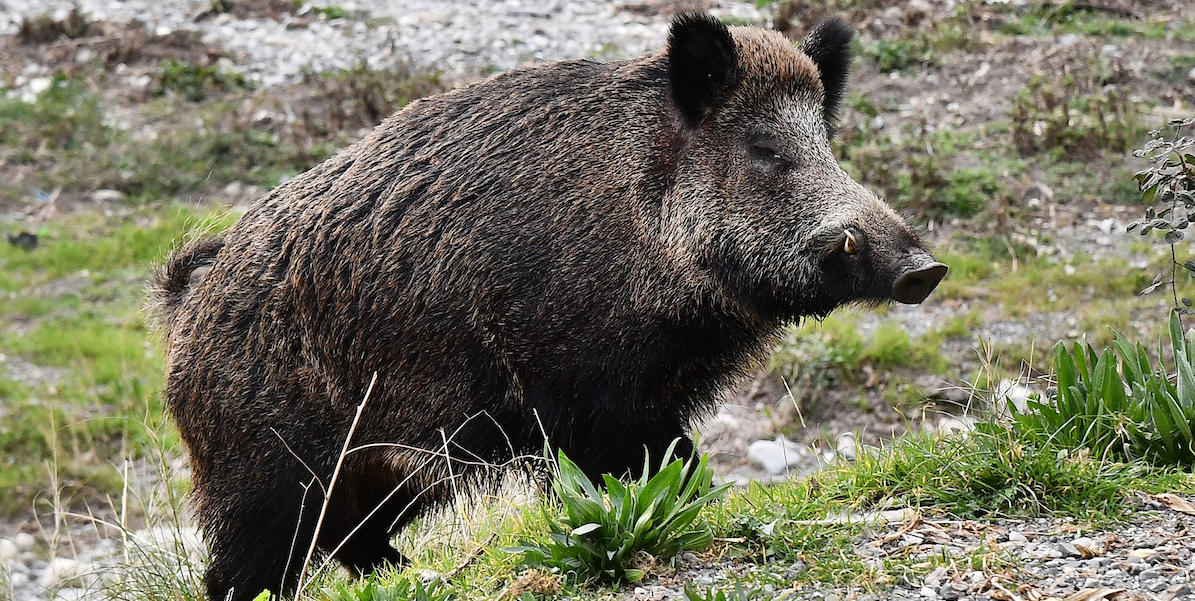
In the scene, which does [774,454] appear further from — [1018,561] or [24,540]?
[24,540]

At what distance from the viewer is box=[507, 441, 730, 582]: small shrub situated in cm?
362

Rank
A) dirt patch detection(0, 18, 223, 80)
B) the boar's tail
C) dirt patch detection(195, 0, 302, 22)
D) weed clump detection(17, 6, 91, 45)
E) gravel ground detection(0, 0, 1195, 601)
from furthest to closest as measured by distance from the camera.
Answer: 1. dirt patch detection(195, 0, 302, 22)
2. weed clump detection(17, 6, 91, 45)
3. dirt patch detection(0, 18, 223, 80)
4. the boar's tail
5. gravel ground detection(0, 0, 1195, 601)

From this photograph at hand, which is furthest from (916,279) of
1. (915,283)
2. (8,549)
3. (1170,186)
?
(8,549)

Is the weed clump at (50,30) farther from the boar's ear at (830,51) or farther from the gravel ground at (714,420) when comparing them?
the boar's ear at (830,51)

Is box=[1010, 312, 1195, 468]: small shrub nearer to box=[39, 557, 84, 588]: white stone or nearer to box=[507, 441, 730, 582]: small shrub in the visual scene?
box=[507, 441, 730, 582]: small shrub

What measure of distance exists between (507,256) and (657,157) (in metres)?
0.68

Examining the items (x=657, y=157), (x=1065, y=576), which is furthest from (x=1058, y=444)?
(x=657, y=157)

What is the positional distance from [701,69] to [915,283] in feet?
3.93

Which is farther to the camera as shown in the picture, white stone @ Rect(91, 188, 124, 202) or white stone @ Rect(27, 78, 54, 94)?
white stone @ Rect(27, 78, 54, 94)

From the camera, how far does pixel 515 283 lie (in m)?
4.82

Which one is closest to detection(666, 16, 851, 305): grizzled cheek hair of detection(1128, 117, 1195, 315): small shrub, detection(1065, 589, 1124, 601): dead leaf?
detection(1128, 117, 1195, 315): small shrub

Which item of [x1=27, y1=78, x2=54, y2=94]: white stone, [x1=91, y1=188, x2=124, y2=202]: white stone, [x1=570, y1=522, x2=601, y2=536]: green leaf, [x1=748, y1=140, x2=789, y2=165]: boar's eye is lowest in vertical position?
[x1=91, y1=188, x2=124, y2=202]: white stone

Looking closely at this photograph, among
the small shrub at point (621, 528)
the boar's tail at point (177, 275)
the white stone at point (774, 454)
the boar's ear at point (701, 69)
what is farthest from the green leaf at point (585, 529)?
the white stone at point (774, 454)

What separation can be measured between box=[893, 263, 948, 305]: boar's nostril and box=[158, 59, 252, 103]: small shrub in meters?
9.23
